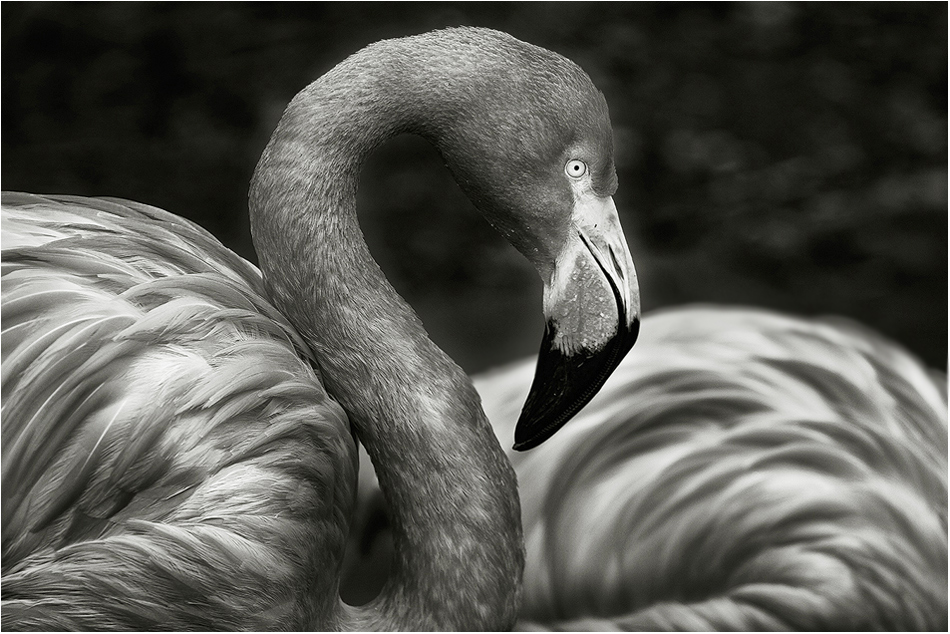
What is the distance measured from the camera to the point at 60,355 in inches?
52.7

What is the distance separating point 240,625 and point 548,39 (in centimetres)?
225

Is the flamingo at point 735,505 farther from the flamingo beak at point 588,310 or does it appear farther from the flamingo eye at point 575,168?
the flamingo eye at point 575,168

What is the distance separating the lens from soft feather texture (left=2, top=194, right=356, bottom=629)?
131 centimetres

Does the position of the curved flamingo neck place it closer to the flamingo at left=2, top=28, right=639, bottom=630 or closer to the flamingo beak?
the flamingo at left=2, top=28, right=639, bottom=630

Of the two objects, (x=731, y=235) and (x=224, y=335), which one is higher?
(x=224, y=335)

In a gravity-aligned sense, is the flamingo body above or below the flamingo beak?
below

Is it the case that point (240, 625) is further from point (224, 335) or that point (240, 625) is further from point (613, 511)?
point (613, 511)

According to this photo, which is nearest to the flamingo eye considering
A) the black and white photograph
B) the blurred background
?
the black and white photograph

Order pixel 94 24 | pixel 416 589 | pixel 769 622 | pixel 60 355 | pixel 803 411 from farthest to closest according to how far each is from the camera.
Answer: pixel 94 24 → pixel 803 411 → pixel 769 622 → pixel 416 589 → pixel 60 355

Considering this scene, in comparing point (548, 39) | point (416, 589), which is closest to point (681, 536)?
point (416, 589)

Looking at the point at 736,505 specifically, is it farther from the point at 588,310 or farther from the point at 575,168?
the point at 575,168

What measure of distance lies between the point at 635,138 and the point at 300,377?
206cm

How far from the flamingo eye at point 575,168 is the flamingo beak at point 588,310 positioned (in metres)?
0.03

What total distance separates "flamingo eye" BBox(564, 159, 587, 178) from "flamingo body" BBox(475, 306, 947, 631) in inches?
29.0
